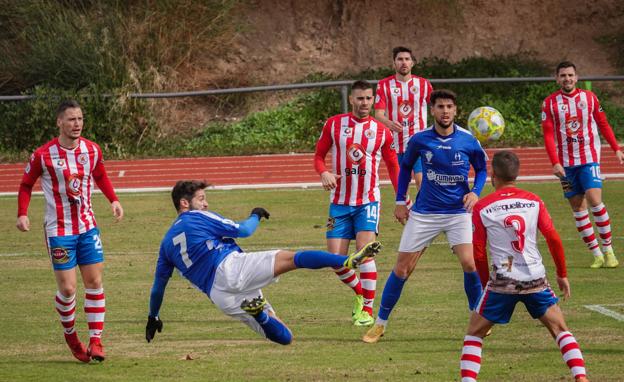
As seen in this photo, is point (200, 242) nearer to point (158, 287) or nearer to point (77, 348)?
point (158, 287)

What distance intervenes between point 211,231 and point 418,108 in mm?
7367

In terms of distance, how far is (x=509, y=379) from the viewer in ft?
26.4

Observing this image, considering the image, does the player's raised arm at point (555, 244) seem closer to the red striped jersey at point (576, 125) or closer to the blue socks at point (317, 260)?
the blue socks at point (317, 260)

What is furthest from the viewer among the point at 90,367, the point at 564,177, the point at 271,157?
the point at 271,157

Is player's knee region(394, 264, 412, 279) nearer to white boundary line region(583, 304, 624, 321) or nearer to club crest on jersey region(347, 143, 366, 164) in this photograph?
club crest on jersey region(347, 143, 366, 164)

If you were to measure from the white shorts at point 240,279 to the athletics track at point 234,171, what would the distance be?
1343 centimetres

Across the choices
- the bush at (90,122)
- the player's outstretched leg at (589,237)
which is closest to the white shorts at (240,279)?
the player's outstretched leg at (589,237)

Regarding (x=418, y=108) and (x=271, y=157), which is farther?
(x=271, y=157)

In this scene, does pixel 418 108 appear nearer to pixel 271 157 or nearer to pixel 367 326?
pixel 367 326

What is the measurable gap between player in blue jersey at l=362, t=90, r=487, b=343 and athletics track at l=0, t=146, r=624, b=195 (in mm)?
11987

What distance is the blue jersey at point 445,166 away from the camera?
9672 mm

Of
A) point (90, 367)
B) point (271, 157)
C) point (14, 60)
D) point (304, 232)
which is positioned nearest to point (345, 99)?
point (271, 157)

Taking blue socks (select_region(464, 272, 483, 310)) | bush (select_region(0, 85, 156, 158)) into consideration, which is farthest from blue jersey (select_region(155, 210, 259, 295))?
bush (select_region(0, 85, 156, 158))

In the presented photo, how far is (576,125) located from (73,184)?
6.69m
